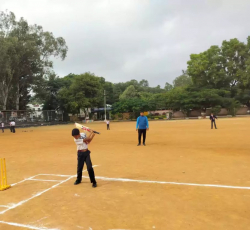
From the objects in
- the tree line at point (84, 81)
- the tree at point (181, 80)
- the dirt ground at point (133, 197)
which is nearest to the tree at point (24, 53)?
the tree line at point (84, 81)

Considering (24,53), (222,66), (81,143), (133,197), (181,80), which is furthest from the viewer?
(181,80)

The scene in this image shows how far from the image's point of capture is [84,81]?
49.8 meters

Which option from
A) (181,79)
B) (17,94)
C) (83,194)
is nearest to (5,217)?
(83,194)

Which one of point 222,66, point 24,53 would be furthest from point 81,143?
point 222,66

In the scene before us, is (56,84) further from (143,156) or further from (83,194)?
(83,194)

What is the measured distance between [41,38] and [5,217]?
146 ft

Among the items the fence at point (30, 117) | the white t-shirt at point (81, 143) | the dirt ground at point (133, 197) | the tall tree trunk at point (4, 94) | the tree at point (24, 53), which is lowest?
the dirt ground at point (133, 197)

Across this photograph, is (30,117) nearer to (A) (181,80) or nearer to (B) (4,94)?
(B) (4,94)

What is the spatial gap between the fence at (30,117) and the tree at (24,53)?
114 inches

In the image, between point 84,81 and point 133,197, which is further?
point 84,81

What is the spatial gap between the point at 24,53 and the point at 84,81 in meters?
15.3

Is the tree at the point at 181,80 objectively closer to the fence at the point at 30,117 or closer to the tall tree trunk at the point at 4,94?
the fence at the point at 30,117

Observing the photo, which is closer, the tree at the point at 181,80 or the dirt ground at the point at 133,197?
the dirt ground at the point at 133,197

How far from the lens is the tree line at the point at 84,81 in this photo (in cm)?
3803
